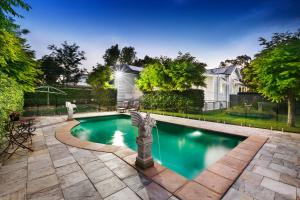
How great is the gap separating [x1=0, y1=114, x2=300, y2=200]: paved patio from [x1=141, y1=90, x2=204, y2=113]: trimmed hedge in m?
8.50

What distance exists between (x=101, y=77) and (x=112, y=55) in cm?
2725

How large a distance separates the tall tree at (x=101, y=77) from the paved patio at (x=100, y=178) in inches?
644

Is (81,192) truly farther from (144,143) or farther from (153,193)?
(144,143)

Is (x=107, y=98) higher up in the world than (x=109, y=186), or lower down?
higher up

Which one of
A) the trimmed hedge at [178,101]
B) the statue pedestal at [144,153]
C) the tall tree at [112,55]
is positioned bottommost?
the statue pedestal at [144,153]

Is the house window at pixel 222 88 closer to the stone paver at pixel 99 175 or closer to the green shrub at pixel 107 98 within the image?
the green shrub at pixel 107 98

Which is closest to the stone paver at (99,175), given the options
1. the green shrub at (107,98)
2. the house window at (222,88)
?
the green shrub at (107,98)

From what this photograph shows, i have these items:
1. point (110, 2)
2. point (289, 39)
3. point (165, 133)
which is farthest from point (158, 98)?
point (289, 39)

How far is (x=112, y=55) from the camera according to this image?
45.0 m

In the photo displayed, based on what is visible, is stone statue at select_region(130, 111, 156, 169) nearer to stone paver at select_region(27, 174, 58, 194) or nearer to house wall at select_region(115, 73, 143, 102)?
stone paver at select_region(27, 174, 58, 194)

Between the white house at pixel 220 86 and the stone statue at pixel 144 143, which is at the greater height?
the white house at pixel 220 86

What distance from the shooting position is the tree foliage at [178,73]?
40.8ft

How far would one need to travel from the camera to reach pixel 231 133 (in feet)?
23.6

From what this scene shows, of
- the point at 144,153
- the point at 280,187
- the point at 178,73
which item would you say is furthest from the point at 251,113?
the point at 144,153
